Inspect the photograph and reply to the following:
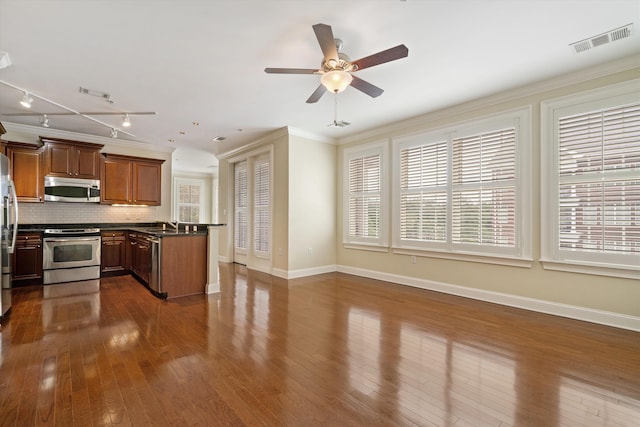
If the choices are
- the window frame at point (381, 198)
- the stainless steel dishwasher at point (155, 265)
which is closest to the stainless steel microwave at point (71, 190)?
the stainless steel dishwasher at point (155, 265)

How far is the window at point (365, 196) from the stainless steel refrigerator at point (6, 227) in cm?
511

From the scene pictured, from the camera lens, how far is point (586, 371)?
2348mm

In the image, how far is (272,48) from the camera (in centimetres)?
301

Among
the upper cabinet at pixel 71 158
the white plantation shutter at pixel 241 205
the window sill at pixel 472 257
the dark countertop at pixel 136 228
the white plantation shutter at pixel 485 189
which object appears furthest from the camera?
the white plantation shutter at pixel 241 205

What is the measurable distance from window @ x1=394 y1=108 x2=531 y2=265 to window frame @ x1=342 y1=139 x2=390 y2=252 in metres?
0.23

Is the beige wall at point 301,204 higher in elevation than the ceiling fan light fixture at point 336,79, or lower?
lower

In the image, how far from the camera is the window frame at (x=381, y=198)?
18.5ft

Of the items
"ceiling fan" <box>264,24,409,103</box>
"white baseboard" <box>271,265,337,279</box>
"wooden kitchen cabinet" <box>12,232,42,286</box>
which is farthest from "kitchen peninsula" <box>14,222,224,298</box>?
"ceiling fan" <box>264,24,409,103</box>

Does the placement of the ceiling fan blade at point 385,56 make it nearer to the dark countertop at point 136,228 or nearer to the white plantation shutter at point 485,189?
the white plantation shutter at point 485,189

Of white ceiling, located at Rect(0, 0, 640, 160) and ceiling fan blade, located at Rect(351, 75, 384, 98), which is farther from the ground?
white ceiling, located at Rect(0, 0, 640, 160)

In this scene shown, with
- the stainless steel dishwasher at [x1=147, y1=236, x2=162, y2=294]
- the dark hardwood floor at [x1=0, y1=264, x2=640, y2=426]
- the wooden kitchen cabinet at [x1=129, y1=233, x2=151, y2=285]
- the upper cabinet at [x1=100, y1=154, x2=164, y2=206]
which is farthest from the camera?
the upper cabinet at [x1=100, y1=154, x2=164, y2=206]

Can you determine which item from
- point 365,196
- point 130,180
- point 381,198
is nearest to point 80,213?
point 130,180

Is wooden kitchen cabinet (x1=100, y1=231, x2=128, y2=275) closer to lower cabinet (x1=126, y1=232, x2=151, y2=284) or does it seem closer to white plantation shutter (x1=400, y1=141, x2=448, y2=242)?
lower cabinet (x1=126, y1=232, x2=151, y2=284)

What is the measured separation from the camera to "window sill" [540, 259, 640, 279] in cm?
321
